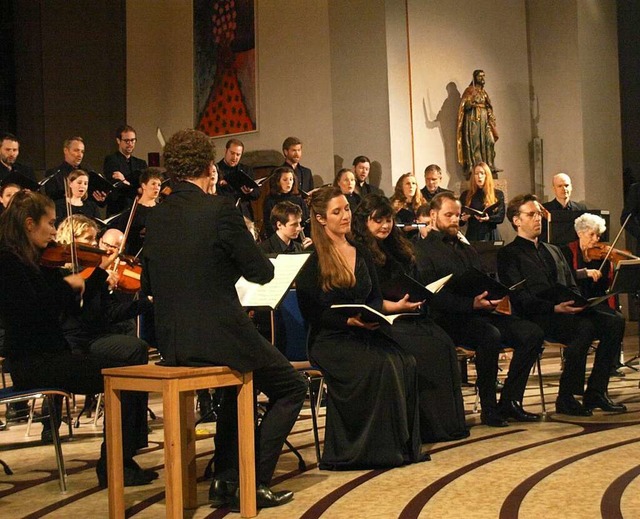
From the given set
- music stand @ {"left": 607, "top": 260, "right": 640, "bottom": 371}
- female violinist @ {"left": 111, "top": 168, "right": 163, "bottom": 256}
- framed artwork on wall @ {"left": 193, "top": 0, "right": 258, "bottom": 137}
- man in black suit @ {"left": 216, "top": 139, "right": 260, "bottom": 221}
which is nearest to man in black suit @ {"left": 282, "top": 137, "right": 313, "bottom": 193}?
man in black suit @ {"left": 216, "top": 139, "right": 260, "bottom": 221}

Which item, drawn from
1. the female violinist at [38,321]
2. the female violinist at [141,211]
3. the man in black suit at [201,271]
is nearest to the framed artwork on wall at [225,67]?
the female violinist at [141,211]

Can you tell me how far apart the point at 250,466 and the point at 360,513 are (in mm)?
455

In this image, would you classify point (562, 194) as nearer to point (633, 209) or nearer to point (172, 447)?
point (633, 209)

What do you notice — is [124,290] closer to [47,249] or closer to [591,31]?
[47,249]

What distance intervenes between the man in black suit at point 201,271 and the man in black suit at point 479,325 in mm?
2166

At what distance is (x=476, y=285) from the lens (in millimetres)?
5605

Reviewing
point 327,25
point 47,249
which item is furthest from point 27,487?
point 327,25

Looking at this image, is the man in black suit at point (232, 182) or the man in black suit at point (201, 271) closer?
the man in black suit at point (201, 271)

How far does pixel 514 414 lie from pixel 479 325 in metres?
0.56

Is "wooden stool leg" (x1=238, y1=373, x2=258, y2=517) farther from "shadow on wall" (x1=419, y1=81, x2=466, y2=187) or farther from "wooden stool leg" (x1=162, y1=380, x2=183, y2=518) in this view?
"shadow on wall" (x1=419, y1=81, x2=466, y2=187)

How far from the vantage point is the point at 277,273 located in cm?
439

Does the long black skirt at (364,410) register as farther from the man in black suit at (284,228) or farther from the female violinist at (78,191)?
the female violinist at (78,191)

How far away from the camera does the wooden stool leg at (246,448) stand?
12.3ft

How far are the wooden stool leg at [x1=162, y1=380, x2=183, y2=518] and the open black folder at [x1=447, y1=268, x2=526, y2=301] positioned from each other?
7.93 feet
